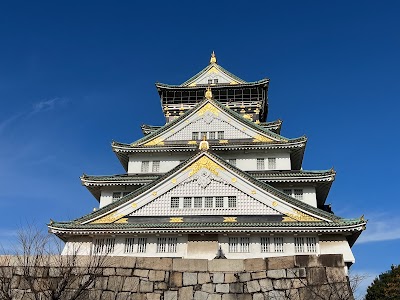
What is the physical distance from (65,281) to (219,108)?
22.3m

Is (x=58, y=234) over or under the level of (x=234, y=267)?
over

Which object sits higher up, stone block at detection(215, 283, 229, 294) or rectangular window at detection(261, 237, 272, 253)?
rectangular window at detection(261, 237, 272, 253)

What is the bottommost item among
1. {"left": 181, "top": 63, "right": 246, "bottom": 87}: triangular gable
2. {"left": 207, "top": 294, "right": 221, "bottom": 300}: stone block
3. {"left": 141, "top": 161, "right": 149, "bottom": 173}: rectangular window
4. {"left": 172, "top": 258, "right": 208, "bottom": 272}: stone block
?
{"left": 207, "top": 294, "right": 221, "bottom": 300}: stone block

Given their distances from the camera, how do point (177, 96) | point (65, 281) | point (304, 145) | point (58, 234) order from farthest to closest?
point (177, 96)
point (304, 145)
point (58, 234)
point (65, 281)

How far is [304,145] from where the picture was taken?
91.0 feet

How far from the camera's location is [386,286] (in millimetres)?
42688

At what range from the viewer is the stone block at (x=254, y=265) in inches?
432

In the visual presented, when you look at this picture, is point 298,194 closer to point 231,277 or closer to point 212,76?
point 231,277

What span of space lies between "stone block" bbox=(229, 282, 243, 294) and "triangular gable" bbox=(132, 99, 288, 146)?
18600 mm

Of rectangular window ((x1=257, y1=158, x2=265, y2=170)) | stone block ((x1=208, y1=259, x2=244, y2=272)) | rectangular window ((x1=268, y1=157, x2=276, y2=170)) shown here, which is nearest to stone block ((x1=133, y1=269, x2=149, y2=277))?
stone block ((x1=208, y1=259, x2=244, y2=272))

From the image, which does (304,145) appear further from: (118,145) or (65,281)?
(65,281)

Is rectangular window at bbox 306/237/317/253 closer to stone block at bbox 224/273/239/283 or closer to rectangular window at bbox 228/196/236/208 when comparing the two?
rectangular window at bbox 228/196/236/208

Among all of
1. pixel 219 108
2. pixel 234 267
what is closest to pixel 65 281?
pixel 234 267

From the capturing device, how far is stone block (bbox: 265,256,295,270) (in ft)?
35.6
